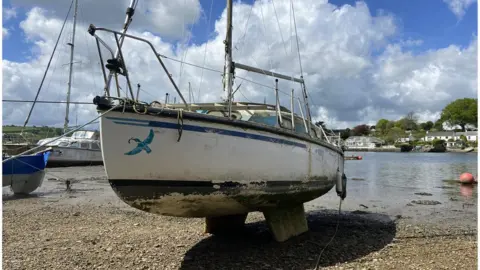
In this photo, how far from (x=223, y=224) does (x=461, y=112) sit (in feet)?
515

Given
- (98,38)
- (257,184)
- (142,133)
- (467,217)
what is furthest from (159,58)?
(467,217)

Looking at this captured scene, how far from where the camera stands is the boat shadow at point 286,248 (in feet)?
20.5

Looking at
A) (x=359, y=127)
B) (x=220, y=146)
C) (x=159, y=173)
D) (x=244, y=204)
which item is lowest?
(x=244, y=204)

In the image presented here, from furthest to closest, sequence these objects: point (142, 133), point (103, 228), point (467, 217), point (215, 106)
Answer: point (467, 217) < point (103, 228) < point (215, 106) < point (142, 133)

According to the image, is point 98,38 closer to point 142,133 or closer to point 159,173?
point 142,133

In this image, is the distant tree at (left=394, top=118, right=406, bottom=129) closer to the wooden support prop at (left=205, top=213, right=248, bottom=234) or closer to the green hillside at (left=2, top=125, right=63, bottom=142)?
the green hillside at (left=2, top=125, right=63, bottom=142)

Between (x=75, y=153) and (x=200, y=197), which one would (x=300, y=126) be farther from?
(x=75, y=153)

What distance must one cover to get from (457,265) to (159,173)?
494 centimetres

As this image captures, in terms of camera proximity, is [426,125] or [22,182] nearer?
[22,182]

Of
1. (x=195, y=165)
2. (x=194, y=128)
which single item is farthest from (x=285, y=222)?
(x=194, y=128)

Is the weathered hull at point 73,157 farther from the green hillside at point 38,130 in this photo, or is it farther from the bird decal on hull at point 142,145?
the bird decal on hull at point 142,145

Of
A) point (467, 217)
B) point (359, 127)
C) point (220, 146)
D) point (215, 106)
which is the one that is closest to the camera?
point (220, 146)

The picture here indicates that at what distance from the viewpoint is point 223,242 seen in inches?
293

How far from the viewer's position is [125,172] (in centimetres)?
520
